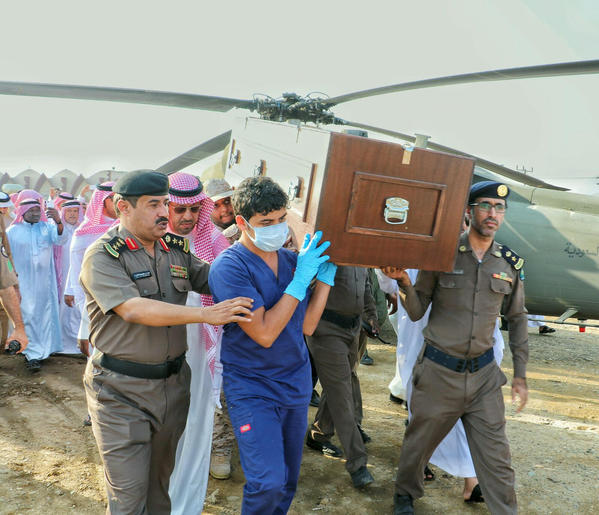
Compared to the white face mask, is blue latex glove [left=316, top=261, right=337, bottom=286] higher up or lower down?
lower down

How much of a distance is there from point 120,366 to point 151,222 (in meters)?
0.61

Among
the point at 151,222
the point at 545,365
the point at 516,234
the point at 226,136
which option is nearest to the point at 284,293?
the point at 151,222

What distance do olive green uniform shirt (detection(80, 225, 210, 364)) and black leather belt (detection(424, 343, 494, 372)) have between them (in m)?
1.42

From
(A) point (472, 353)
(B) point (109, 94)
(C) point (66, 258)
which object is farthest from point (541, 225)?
(C) point (66, 258)

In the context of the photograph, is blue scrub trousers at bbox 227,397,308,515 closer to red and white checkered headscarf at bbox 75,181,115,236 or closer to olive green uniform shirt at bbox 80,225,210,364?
olive green uniform shirt at bbox 80,225,210,364

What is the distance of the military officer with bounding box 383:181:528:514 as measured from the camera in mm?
2816

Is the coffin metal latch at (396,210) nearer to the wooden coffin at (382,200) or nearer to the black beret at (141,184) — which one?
the wooden coffin at (382,200)

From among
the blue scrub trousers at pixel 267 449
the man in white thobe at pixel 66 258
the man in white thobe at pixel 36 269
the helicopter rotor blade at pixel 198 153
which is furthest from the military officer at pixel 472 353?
the helicopter rotor blade at pixel 198 153

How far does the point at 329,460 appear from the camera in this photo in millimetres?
3840

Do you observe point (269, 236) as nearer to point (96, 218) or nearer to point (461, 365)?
point (461, 365)

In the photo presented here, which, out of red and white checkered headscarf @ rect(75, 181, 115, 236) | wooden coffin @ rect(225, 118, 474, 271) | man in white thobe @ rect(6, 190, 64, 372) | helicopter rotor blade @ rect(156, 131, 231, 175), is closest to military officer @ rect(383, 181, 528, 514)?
wooden coffin @ rect(225, 118, 474, 271)

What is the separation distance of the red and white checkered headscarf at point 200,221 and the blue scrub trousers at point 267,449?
2.38 feet

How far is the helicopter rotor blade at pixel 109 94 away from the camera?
17.5ft

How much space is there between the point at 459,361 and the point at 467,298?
0.35m
